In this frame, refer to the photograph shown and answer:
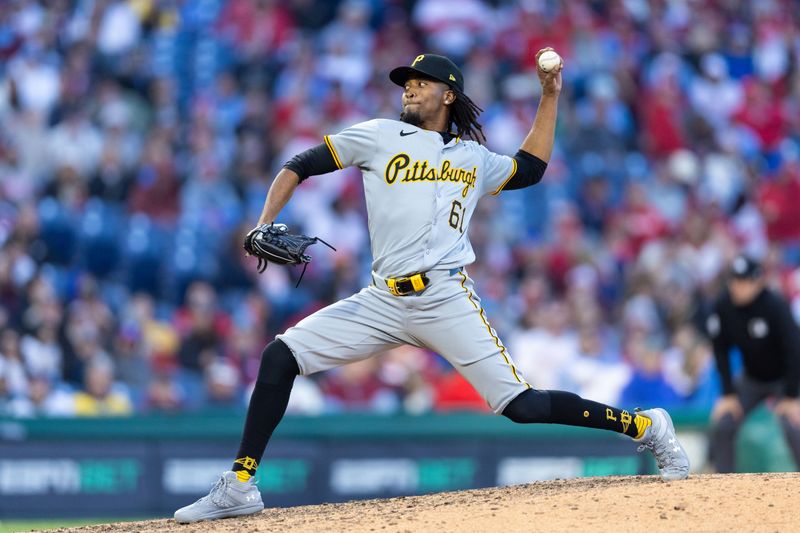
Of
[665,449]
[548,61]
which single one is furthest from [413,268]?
[665,449]

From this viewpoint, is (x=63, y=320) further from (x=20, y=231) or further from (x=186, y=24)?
(x=186, y=24)

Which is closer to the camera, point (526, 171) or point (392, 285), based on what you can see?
point (392, 285)

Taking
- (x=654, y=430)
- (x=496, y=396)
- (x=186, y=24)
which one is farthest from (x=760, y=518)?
(x=186, y=24)

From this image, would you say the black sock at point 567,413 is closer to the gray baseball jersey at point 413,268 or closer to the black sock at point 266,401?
the gray baseball jersey at point 413,268

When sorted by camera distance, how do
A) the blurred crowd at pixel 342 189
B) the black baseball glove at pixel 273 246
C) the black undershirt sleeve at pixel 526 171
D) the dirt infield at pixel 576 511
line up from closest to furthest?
the dirt infield at pixel 576 511
the black baseball glove at pixel 273 246
the black undershirt sleeve at pixel 526 171
the blurred crowd at pixel 342 189

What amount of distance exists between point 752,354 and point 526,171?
326 cm

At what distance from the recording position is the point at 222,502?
5.46 meters

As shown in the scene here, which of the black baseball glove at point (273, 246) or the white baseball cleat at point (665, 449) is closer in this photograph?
the black baseball glove at point (273, 246)

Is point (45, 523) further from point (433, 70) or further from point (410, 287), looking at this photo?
point (433, 70)

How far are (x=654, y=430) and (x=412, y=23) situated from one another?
29.5 feet

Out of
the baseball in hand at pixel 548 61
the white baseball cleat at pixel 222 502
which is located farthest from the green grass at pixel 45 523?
the baseball in hand at pixel 548 61

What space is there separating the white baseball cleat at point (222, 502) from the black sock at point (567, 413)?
115 centimetres

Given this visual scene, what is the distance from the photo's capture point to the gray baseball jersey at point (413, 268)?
531cm

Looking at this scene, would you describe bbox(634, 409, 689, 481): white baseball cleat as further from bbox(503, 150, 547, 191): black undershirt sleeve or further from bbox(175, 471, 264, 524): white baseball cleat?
bbox(175, 471, 264, 524): white baseball cleat
